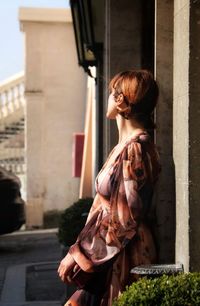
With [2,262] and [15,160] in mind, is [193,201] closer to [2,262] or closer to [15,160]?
[2,262]

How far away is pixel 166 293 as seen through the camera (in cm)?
285

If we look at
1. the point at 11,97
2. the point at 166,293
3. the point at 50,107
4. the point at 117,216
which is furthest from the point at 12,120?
the point at 166,293

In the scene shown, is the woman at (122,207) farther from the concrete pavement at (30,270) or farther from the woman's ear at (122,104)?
the concrete pavement at (30,270)

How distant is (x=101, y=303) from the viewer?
11.9 ft

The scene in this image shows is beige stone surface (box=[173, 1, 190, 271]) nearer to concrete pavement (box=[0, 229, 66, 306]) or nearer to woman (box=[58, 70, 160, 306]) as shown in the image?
woman (box=[58, 70, 160, 306])

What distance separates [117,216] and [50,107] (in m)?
12.8

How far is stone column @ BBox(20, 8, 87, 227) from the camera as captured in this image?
52.1 ft

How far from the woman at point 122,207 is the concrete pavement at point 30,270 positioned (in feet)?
13.1

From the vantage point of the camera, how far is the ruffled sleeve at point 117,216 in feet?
11.3

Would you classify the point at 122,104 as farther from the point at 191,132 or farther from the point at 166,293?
the point at 166,293

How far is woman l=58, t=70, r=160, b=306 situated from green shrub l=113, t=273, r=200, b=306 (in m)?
0.55

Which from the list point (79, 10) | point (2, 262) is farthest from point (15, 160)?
point (79, 10)

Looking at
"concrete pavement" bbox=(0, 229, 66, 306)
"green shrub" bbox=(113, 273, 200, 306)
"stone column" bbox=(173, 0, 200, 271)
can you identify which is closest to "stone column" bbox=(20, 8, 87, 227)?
"concrete pavement" bbox=(0, 229, 66, 306)

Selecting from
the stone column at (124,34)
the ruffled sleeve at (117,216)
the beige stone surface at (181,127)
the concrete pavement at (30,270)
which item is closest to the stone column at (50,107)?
the concrete pavement at (30,270)
